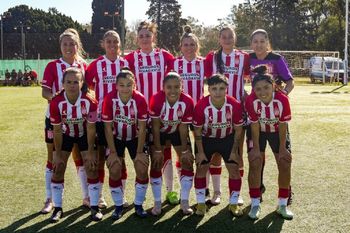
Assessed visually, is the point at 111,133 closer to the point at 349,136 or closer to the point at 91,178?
the point at 91,178

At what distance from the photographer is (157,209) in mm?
5098

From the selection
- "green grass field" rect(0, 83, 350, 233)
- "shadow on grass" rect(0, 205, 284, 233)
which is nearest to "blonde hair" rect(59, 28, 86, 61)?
"green grass field" rect(0, 83, 350, 233)

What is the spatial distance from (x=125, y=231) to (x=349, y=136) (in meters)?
6.88

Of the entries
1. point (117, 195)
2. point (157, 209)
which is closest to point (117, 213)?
point (117, 195)

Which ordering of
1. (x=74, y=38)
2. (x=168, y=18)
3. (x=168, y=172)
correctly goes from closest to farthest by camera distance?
(x=74, y=38)
(x=168, y=172)
(x=168, y=18)

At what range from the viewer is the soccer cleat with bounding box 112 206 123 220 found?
493 centimetres

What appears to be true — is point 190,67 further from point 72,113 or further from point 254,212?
point 254,212

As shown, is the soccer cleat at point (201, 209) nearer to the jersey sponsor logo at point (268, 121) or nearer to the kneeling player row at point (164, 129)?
the kneeling player row at point (164, 129)

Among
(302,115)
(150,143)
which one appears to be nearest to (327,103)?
(302,115)

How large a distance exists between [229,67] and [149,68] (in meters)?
0.97

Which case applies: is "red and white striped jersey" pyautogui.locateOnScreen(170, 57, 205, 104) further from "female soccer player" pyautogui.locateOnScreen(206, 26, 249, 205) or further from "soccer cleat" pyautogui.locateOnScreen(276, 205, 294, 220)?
"soccer cleat" pyautogui.locateOnScreen(276, 205, 294, 220)

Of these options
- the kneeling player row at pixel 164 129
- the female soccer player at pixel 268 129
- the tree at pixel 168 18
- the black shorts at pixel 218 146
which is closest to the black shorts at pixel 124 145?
the kneeling player row at pixel 164 129

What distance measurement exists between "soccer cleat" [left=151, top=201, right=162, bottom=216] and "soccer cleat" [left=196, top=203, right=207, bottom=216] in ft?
1.36

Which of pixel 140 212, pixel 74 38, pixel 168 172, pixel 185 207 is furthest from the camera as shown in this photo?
pixel 168 172
